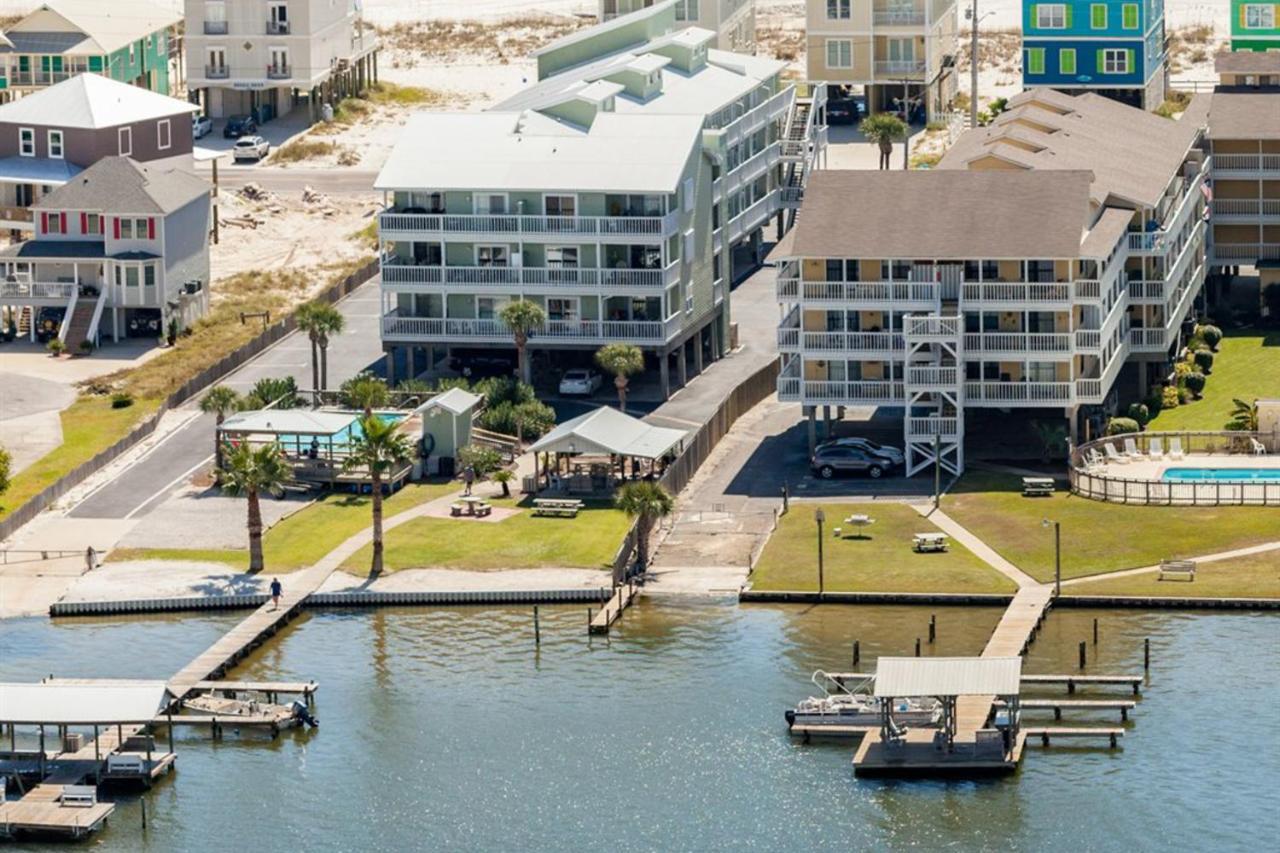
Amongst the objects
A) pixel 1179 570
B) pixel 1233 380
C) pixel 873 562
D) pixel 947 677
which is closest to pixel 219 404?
pixel 873 562

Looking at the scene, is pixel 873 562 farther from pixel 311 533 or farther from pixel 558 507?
pixel 311 533

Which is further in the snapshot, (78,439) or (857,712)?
(78,439)

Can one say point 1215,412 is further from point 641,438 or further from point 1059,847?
point 1059,847

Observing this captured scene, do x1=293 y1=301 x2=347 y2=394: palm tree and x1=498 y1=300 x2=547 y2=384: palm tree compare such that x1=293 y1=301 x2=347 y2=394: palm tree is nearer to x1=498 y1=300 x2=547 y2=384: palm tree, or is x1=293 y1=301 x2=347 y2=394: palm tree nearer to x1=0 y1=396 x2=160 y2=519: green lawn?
x1=0 y1=396 x2=160 y2=519: green lawn

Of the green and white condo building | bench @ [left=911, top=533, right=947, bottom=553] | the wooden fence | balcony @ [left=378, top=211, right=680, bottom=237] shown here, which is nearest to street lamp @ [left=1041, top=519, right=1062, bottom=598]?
bench @ [left=911, top=533, right=947, bottom=553]

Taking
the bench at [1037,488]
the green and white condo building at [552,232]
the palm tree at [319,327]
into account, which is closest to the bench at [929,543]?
the bench at [1037,488]

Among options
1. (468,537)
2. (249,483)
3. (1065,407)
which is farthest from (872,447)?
(249,483)

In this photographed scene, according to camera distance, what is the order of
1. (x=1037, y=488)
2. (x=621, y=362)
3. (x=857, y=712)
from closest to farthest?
1. (x=857, y=712)
2. (x=1037, y=488)
3. (x=621, y=362)
